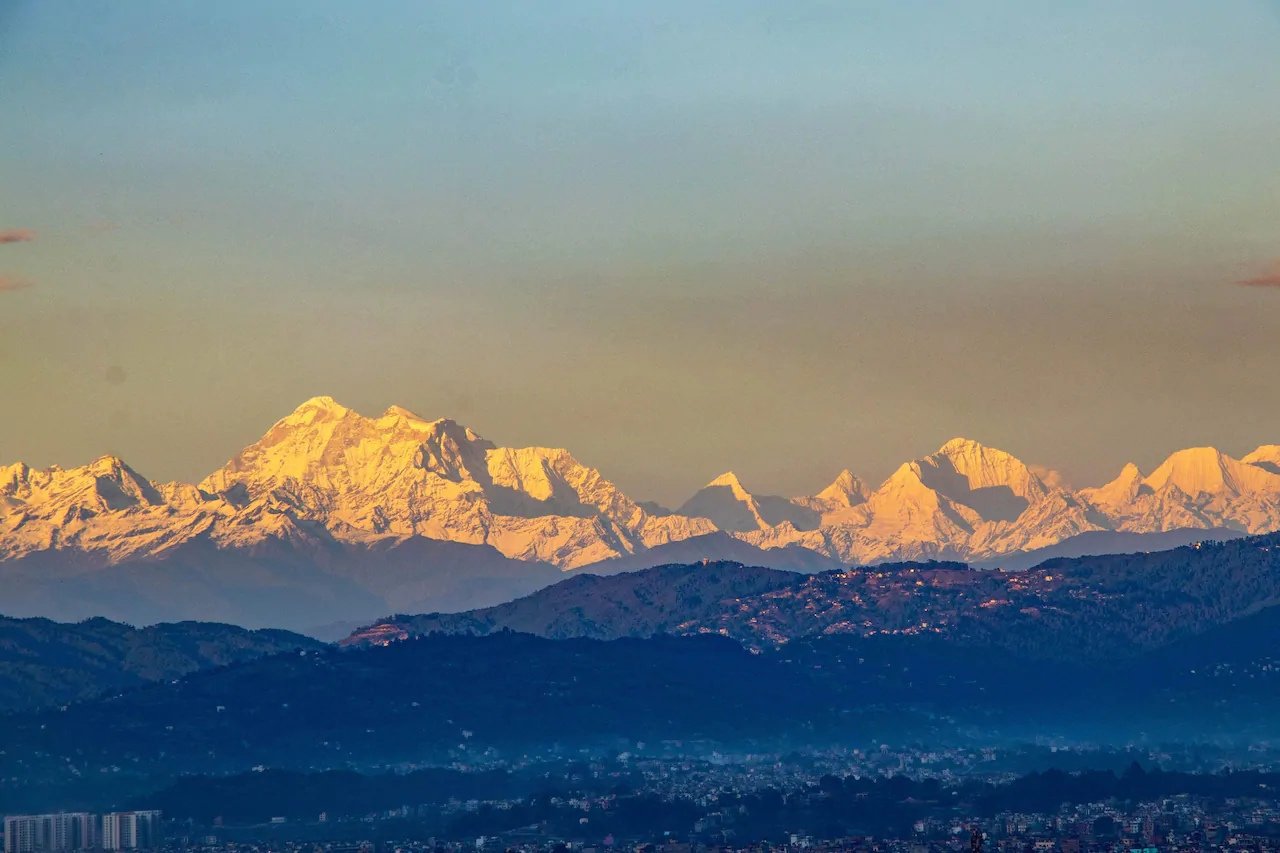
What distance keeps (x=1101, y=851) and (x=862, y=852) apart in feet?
52.3

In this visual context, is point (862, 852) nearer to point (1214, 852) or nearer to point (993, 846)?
point (993, 846)

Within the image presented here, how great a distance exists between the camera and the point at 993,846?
199 m

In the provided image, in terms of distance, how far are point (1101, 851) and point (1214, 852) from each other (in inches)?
273

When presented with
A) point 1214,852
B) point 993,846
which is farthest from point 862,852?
point 1214,852

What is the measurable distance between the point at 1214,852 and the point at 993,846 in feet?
48.0

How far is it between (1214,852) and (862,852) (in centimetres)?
2267

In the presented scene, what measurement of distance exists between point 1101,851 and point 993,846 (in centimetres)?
839

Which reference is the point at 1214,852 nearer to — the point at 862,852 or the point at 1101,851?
the point at 1101,851

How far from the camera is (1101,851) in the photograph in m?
193

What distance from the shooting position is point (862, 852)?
19975cm

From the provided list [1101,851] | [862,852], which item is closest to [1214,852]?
[1101,851]

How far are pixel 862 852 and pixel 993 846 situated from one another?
842cm
